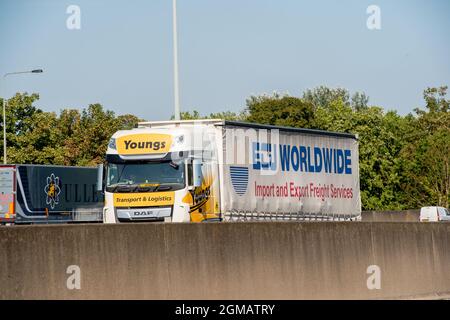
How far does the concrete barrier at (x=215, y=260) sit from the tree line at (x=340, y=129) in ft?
206

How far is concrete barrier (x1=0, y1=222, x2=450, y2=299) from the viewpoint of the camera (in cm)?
1625

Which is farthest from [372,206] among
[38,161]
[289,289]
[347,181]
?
[289,289]

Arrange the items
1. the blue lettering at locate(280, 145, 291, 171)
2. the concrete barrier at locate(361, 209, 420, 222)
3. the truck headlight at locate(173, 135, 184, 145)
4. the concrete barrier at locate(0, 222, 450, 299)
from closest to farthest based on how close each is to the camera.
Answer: the concrete barrier at locate(0, 222, 450, 299) < the truck headlight at locate(173, 135, 184, 145) < the blue lettering at locate(280, 145, 291, 171) < the concrete barrier at locate(361, 209, 420, 222)

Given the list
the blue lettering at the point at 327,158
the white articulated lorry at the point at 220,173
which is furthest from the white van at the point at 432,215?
the blue lettering at the point at 327,158

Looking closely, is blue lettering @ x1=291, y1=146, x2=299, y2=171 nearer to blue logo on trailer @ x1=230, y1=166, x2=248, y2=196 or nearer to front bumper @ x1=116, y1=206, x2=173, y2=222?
blue logo on trailer @ x1=230, y1=166, x2=248, y2=196

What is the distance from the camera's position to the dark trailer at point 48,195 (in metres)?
53.0

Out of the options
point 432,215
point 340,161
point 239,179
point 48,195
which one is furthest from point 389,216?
point 239,179

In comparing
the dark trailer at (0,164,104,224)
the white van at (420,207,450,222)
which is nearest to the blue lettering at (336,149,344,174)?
the dark trailer at (0,164,104,224)

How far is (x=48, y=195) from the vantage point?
55469 mm

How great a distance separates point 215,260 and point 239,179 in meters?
17.5

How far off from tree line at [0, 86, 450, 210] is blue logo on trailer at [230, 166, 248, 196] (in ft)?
160

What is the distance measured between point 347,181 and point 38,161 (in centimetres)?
4647

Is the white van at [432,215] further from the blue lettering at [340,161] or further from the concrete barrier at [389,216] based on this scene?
the blue lettering at [340,161]

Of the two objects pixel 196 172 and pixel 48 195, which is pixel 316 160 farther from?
pixel 48 195
